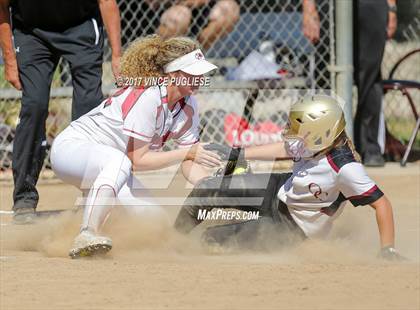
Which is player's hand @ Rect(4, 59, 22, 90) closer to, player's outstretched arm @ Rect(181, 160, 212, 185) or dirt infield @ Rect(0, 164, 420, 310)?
dirt infield @ Rect(0, 164, 420, 310)

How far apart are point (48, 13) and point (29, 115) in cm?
77

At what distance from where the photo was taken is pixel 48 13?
23.5 feet

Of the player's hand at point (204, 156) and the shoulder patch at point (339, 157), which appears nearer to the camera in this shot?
the shoulder patch at point (339, 157)

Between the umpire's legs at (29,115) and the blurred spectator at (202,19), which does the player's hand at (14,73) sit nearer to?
the umpire's legs at (29,115)

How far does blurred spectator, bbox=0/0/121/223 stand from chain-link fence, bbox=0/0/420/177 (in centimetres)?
217

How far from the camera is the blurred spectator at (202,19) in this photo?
9.71m

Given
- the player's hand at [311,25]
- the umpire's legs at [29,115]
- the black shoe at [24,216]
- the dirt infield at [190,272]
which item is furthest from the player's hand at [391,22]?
the black shoe at [24,216]

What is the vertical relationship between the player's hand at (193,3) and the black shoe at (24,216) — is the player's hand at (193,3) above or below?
above

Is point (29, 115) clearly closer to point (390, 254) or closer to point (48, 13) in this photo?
point (48, 13)

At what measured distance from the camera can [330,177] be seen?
5.55 meters

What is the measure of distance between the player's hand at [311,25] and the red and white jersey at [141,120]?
3.53 meters

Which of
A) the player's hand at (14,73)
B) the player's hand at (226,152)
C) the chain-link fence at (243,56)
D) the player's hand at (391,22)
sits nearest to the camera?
the player's hand at (226,152)

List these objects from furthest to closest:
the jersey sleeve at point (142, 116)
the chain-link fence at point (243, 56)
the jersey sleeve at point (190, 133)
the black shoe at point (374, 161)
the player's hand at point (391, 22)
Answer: the player's hand at point (391, 22) < the chain-link fence at point (243, 56) < the black shoe at point (374, 161) < the jersey sleeve at point (190, 133) < the jersey sleeve at point (142, 116)

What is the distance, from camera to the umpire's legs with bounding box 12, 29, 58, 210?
706 cm
